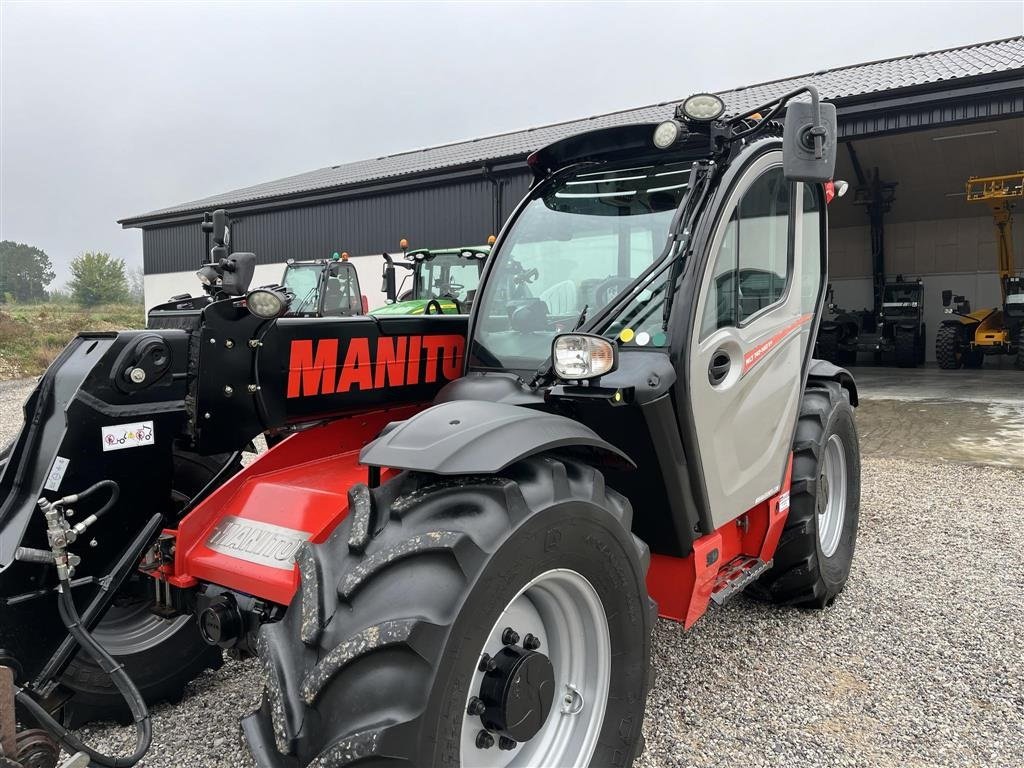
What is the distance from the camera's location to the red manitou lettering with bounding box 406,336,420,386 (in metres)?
2.94

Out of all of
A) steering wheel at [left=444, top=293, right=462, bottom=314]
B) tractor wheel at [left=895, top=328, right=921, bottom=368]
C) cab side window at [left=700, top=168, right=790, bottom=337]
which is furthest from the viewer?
tractor wheel at [left=895, top=328, right=921, bottom=368]

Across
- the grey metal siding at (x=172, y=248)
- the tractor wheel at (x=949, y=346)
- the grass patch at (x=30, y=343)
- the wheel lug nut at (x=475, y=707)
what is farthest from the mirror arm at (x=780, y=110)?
the grey metal siding at (x=172, y=248)

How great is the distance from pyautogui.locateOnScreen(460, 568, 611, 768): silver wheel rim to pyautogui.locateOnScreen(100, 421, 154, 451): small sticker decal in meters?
1.22

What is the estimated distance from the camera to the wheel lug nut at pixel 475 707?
1.91 meters

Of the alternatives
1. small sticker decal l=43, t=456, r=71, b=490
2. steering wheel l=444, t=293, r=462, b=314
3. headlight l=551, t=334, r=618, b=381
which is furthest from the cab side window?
steering wheel l=444, t=293, r=462, b=314

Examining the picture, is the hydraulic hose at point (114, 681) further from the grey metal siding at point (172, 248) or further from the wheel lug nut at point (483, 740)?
the grey metal siding at point (172, 248)

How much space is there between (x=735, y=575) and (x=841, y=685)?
67 centimetres

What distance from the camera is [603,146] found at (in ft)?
9.87

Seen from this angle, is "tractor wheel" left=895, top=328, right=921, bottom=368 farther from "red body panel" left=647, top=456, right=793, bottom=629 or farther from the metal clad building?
"red body panel" left=647, top=456, right=793, bottom=629

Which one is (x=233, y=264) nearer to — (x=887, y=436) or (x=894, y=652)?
(x=894, y=652)

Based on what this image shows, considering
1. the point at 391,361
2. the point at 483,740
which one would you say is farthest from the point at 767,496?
the point at 483,740

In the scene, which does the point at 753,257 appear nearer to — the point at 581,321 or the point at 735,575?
the point at 581,321

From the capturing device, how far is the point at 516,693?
1930mm

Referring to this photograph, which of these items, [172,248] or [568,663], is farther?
[172,248]
